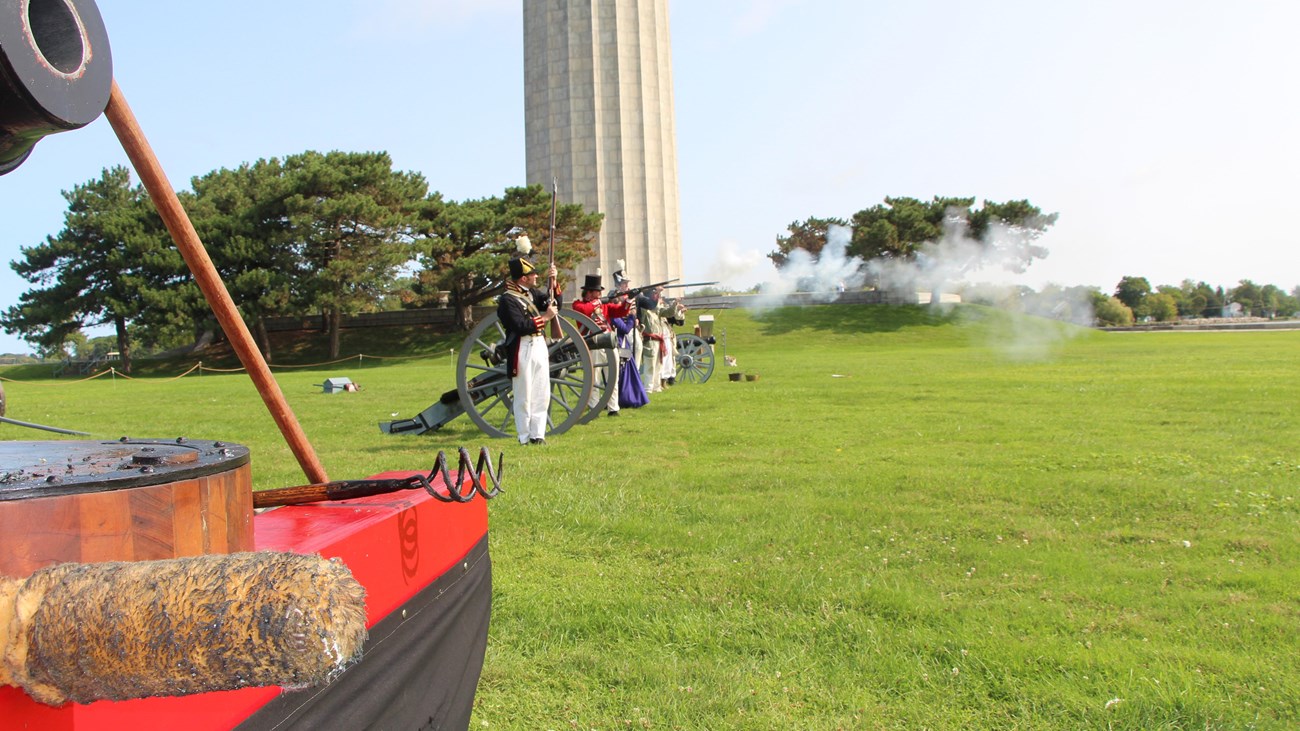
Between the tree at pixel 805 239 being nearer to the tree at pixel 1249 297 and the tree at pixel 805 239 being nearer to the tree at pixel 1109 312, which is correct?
the tree at pixel 1109 312

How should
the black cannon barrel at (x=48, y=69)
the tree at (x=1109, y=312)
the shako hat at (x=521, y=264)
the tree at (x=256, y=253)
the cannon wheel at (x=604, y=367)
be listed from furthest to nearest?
the tree at (x=1109, y=312), the tree at (x=256, y=253), the cannon wheel at (x=604, y=367), the shako hat at (x=521, y=264), the black cannon barrel at (x=48, y=69)

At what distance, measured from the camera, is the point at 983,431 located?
8.46m

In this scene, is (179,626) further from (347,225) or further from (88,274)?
(88,274)

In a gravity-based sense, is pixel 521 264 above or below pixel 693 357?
above

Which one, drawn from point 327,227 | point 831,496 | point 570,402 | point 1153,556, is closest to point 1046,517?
point 1153,556

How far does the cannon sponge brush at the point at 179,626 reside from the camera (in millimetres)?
828

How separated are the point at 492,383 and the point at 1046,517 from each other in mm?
5760

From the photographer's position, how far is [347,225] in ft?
119

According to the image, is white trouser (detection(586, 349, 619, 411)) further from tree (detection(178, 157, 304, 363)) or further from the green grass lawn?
tree (detection(178, 157, 304, 363))

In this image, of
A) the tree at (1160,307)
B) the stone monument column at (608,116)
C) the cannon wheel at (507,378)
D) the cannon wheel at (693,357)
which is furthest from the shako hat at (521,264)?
the tree at (1160,307)

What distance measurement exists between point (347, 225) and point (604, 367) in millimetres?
28758

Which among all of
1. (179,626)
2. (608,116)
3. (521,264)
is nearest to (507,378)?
(521,264)

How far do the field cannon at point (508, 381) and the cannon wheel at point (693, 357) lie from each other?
8.46 m

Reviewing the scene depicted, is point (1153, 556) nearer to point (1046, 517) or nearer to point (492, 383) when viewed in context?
point (1046, 517)
